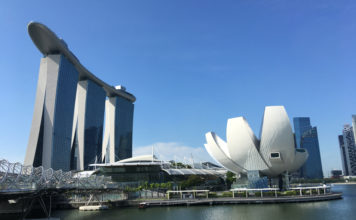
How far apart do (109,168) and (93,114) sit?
1901 inches

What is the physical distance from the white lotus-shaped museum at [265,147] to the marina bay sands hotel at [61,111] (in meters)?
46.5

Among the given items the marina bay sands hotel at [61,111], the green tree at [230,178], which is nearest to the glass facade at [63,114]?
the marina bay sands hotel at [61,111]

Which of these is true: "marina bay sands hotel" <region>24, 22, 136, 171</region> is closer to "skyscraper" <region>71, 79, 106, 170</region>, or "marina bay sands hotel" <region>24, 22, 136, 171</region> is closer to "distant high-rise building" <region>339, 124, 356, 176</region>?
"skyscraper" <region>71, 79, 106, 170</region>

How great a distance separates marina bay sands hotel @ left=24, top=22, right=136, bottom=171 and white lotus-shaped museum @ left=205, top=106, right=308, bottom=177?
4647 centimetres

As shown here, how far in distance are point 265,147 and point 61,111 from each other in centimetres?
5901

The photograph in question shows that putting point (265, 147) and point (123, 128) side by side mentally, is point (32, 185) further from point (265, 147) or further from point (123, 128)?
point (123, 128)

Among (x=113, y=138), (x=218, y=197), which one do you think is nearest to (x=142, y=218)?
(x=218, y=197)

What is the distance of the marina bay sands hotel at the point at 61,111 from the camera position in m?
77.4

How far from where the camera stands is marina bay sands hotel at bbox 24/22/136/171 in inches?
3049

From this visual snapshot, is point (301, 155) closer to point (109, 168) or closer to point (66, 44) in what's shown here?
point (109, 168)

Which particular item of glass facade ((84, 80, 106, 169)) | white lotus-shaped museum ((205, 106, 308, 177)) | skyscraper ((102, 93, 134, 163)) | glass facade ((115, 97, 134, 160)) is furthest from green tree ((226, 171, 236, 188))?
glass facade ((115, 97, 134, 160))

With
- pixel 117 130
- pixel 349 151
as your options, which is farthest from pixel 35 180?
pixel 349 151

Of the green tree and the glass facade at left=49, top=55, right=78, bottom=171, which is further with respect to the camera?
the glass facade at left=49, top=55, right=78, bottom=171

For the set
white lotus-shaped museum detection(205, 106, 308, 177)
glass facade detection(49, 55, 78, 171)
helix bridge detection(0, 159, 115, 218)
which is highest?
glass facade detection(49, 55, 78, 171)
